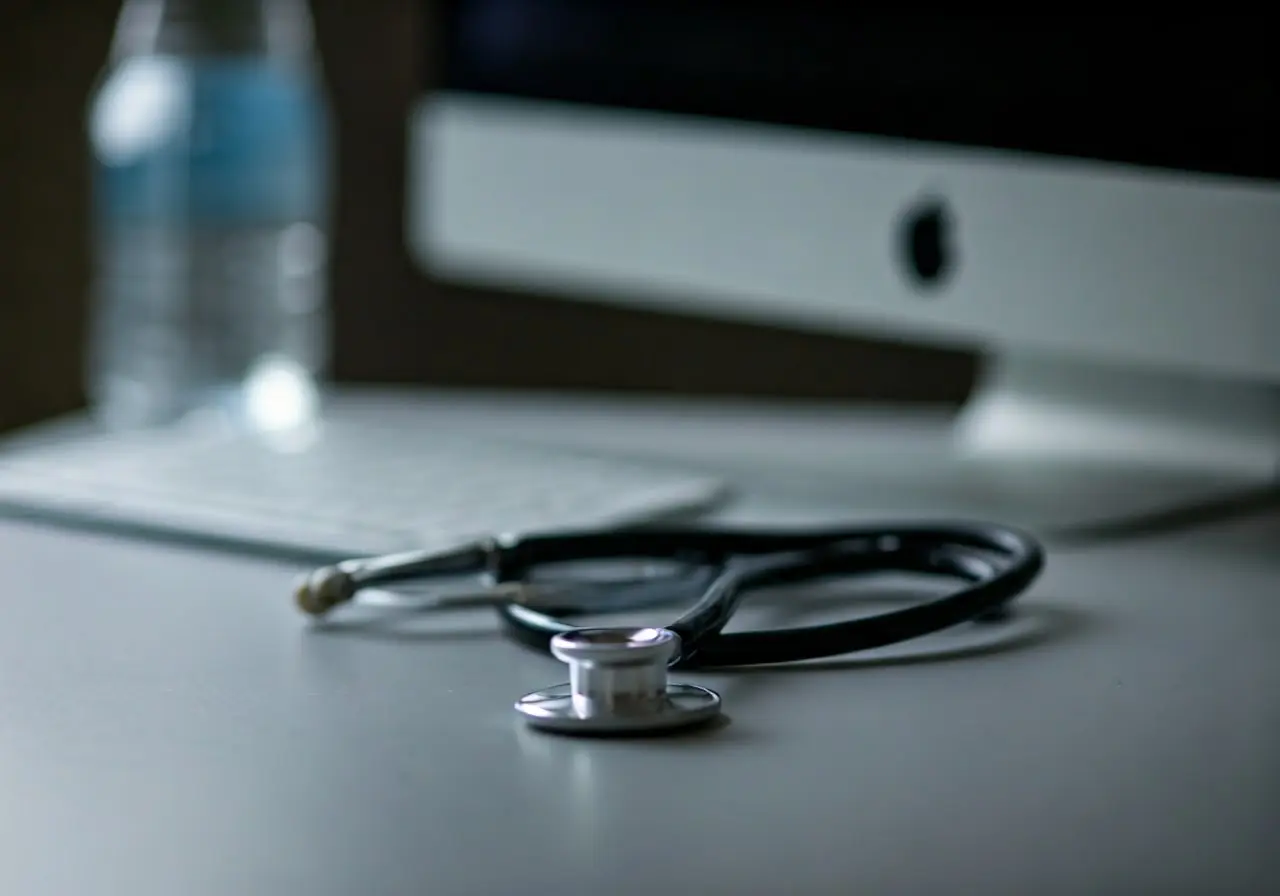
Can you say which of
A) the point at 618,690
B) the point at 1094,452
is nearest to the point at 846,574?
the point at 618,690

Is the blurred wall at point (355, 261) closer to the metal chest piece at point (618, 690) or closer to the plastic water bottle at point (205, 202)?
the plastic water bottle at point (205, 202)

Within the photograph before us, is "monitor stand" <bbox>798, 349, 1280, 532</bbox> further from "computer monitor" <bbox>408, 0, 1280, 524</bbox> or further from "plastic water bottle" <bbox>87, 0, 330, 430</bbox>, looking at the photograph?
"plastic water bottle" <bbox>87, 0, 330, 430</bbox>

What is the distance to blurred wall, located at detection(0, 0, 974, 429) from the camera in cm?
159

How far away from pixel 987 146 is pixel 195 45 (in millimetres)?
895

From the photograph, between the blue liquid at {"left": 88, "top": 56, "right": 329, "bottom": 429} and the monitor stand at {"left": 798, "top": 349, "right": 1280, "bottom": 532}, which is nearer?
the monitor stand at {"left": 798, "top": 349, "right": 1280, "bottom": 532}

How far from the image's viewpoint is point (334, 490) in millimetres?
744

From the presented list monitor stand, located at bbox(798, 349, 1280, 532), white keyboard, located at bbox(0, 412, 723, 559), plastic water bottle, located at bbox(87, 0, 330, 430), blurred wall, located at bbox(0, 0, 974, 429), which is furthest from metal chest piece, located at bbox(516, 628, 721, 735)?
blurred wall, located at bbox(0, 0, 974, 429)

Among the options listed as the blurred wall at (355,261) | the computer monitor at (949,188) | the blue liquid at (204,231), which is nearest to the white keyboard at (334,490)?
the computer monitor at (949,188)

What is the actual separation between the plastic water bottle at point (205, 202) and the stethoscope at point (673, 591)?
807 millimetres

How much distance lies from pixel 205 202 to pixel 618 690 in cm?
118

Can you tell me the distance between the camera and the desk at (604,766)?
1.21 feet

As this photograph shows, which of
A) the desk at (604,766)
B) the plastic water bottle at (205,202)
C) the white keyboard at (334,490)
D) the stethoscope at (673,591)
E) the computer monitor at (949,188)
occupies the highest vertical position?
the plastic water bottle at (205,202)

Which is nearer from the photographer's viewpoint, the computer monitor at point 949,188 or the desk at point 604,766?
the desk at point 604,766

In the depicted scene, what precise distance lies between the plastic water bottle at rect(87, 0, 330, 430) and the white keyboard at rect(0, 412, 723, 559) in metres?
0.57
